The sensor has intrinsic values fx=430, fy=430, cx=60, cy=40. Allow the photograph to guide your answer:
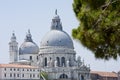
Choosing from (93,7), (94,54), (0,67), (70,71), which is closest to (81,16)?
(93,7)

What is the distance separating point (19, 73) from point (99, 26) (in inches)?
3058

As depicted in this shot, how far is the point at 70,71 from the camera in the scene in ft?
314

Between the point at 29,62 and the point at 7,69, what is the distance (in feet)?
43.6

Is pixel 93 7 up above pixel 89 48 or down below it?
above

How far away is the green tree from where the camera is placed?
1132cm

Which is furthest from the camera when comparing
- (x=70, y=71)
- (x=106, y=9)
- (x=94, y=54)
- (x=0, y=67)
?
(x=70, y=71)

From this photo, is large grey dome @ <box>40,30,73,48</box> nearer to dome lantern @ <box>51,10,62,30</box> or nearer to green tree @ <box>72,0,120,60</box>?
dome lantern @ <box>51,10,62,30</box>

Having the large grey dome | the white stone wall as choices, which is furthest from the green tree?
the large grey dome

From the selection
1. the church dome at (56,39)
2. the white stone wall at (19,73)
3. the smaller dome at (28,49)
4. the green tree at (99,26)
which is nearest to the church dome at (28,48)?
the smaller dome at (28,49)

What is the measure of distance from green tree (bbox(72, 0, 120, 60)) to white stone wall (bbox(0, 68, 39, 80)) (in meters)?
74.0

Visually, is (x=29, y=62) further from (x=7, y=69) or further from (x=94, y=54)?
(x=94, y=54)

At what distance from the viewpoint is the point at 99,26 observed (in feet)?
37.9

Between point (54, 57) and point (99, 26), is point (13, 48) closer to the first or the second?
point (54, 57)

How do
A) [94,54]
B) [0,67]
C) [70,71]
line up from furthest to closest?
1. [70,71]
2. [0,67]
3. [94,54]
